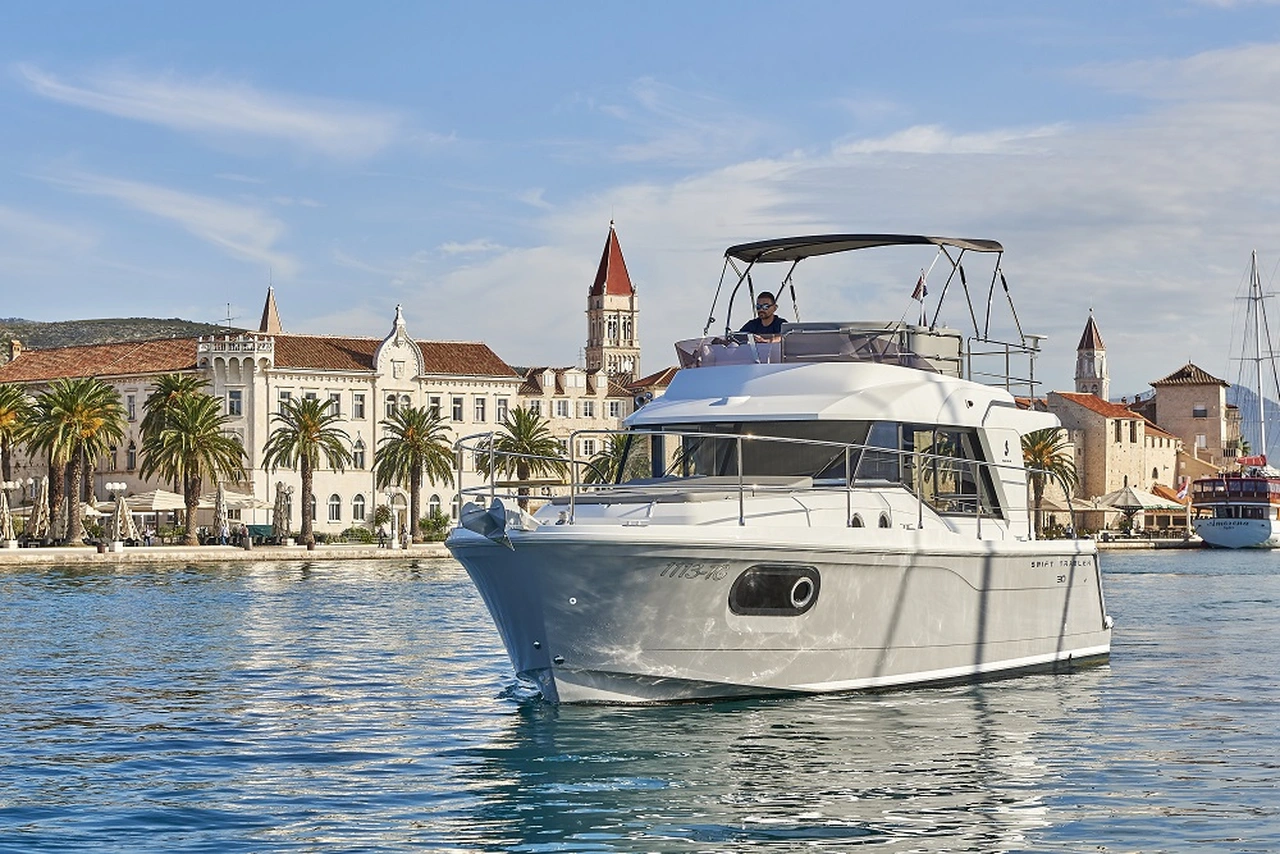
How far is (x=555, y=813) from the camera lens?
14.1 m

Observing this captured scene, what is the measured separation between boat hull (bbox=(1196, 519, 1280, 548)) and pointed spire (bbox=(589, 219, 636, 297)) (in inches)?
2364

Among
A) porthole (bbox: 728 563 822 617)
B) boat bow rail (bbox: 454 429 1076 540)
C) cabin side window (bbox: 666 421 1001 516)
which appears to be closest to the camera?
porthole (bbox: 728 563 822 617)

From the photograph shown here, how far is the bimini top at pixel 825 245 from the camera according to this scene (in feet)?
74.9

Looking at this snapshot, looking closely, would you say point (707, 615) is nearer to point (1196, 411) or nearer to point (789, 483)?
point (789, 483)

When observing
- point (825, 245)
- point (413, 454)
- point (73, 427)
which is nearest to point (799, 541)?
point (825, 245)

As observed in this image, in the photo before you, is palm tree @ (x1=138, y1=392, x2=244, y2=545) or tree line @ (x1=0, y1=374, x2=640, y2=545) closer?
tree line @ (x1=0, y1=374, x2=640, y2=545)

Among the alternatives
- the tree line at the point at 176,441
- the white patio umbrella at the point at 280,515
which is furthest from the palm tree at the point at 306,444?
the white patio umbrella at the point at 280,515

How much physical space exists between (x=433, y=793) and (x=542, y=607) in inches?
139

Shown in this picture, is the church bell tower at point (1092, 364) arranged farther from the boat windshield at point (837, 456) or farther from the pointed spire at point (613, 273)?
the boat windshield at point (837, 456)

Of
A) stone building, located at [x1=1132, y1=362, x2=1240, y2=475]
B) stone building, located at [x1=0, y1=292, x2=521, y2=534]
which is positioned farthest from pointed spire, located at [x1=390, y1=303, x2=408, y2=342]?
stone building, located at [x1=1132, y1=362, x2=1240, y2=475]

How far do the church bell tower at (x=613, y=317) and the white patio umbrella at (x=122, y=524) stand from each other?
84627mm

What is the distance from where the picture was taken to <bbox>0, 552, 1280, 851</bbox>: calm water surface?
44.2ft

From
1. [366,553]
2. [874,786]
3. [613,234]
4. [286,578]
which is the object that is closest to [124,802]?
[874,786]

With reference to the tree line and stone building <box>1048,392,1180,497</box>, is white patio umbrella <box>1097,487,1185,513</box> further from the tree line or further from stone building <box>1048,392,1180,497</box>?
the tree line
